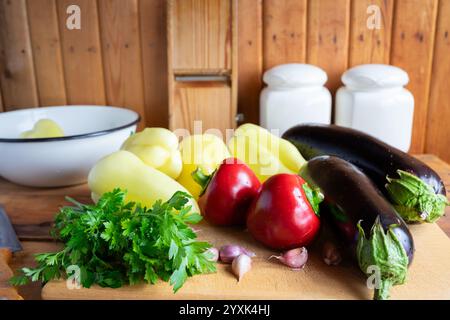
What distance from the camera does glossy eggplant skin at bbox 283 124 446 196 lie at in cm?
65

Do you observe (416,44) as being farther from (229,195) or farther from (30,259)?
(30,259)

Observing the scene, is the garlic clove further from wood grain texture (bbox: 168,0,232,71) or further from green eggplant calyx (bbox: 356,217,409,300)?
wood grain texture (bbox: 168,0,232,71)

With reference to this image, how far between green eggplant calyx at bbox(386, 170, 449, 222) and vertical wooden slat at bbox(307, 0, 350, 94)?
51 centimetres

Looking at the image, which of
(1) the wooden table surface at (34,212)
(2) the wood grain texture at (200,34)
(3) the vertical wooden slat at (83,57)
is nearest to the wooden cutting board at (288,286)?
(1) the wooden table surface at (34,212)

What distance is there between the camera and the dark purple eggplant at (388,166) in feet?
1.96

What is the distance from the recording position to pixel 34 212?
2.47ft

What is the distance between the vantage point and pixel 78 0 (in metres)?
1.02

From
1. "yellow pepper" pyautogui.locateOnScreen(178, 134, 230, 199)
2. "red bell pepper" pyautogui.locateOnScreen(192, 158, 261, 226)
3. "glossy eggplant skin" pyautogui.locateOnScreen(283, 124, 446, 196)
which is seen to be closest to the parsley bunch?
"red bell pepper" pyautogui.locateOnScreen(192, 158, 261, 226)

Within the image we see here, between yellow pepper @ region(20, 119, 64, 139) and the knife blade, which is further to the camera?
yellow pepper @ region(20, 119, 64, 139)

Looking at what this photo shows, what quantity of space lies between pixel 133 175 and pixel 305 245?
0.95 feet

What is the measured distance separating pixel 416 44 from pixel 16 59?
1.00 m

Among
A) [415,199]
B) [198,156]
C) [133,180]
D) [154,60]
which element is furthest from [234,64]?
[415,199]
